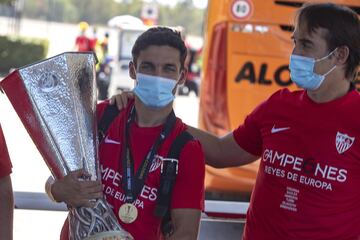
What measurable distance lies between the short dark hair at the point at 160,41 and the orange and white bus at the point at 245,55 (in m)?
3.46

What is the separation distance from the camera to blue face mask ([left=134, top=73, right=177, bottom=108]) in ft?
9.57

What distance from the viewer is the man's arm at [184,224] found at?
2754mm

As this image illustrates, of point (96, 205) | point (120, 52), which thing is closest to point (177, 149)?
point (96, 205)

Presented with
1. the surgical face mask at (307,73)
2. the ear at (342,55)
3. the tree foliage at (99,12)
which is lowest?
the tree foliage at (99,12)

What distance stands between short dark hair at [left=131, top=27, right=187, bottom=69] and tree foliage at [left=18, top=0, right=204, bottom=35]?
181 ft

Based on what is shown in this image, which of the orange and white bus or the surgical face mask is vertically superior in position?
the surgical face mask

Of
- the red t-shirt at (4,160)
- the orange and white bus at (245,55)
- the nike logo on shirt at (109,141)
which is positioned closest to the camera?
the red t-shirt at (4,160)

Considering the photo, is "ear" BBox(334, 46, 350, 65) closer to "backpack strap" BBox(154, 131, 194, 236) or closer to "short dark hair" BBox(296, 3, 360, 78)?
"short dark hair" BBox(296, 3, 360, 78)

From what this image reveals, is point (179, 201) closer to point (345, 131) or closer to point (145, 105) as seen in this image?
point (145, 105)

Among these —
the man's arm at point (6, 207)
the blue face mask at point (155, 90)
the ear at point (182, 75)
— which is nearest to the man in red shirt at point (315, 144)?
the blue face mask at point (155, 90)

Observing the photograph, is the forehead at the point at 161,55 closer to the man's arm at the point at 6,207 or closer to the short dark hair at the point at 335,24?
the short dark hair at the point at 335,24

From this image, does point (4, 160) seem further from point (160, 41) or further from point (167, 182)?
point (160, 41)

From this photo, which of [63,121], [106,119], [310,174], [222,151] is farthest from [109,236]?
[222,151]

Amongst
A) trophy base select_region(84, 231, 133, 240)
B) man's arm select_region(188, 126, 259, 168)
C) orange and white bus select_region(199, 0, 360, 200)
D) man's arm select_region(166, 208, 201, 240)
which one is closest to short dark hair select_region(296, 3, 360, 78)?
man's arm select_region(188, 126, 259, 168)
